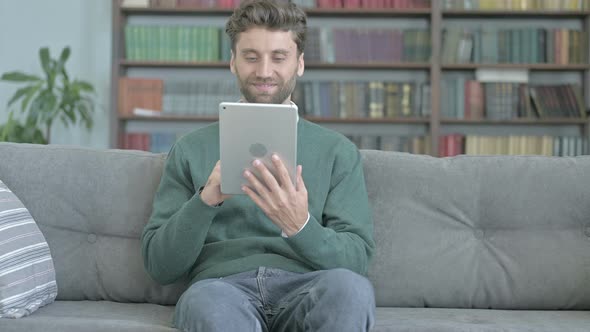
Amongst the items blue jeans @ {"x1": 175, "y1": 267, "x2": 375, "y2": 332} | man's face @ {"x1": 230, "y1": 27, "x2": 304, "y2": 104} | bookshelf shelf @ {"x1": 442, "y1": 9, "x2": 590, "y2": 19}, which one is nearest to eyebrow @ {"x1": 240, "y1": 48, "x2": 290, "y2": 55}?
man's face @ {"x1": 230, "y1": 27, "x2": 304, "y2": 104}

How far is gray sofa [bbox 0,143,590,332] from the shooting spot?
1793 mm

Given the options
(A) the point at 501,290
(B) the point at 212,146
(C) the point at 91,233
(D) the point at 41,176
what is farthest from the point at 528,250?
(D) the point at 41,176

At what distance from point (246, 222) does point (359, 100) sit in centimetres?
277

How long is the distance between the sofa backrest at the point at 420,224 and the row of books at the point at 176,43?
2.46 m

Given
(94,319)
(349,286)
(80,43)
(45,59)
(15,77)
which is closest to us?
(349,286)

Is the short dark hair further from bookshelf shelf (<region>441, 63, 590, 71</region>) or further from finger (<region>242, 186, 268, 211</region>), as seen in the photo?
bookshelf shelf (<region>441, 63, 590, 71</region>)

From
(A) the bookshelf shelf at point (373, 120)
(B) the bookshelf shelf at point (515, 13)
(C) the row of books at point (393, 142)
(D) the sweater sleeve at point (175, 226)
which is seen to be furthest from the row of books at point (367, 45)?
(D) the sweater sleeve at point (175, 226)

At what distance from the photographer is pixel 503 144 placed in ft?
14.0

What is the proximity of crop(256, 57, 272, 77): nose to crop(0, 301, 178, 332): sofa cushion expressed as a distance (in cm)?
58

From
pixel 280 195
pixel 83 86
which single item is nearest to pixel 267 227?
pixel 280 195

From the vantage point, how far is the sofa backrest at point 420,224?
179 centimetres

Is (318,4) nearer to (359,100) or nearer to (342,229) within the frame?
(359,100)

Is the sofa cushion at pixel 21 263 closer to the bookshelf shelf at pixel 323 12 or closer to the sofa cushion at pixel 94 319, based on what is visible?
the sofa cushion at pixel 94 319

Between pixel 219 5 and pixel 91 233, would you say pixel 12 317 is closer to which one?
pixel 91 233
